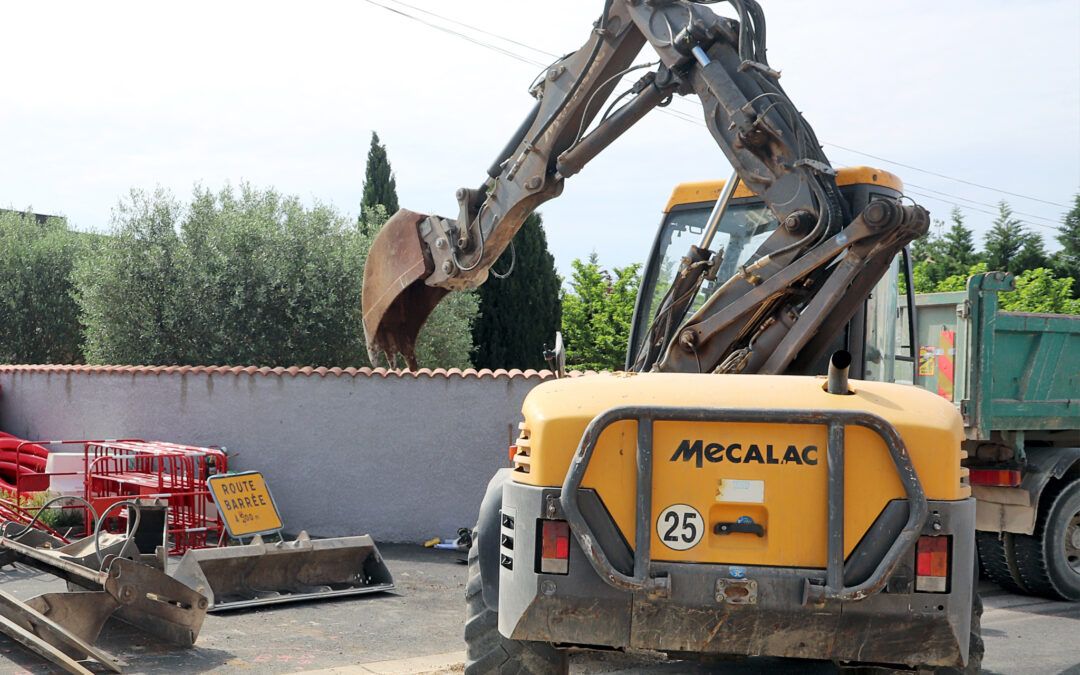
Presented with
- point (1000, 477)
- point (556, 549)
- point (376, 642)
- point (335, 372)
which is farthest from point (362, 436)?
point (556, 549)

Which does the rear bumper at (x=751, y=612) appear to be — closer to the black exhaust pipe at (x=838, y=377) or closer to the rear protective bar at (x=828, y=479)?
the rear protective bar at (x=828, y=479)

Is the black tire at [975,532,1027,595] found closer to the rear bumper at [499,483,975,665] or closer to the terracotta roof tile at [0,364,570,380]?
the terracotta roof tile at [0,364,570,380]

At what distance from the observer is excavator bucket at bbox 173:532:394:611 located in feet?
27.6

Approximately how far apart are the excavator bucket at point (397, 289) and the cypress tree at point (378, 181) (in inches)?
703

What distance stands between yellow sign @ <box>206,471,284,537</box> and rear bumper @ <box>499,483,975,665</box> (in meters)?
6.09

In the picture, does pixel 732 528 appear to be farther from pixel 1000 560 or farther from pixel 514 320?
pixel 514 320

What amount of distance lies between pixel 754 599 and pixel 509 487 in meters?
1.09

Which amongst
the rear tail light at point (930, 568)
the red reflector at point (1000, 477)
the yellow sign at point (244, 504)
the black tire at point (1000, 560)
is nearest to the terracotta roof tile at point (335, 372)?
the yellow sign at point (244, 504)

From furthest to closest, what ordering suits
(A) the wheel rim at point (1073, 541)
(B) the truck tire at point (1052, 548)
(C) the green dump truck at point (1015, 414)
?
(A) the wheel rim at point (1073, 541) < (B) the truck tire at point (1052, 548) < (C) the green dump truck at point (1015, 414)

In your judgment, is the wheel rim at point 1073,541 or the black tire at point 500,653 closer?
the black tire at point 500,653

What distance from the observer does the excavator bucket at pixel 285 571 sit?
841 cm

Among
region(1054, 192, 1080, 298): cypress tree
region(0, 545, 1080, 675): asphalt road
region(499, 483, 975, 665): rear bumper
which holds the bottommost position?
region(0, 545, 1080, 675): asphalt road

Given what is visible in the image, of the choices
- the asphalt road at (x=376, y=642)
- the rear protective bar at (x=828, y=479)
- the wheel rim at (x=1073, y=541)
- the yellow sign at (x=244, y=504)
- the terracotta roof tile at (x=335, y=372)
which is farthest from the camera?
the terracotta roof tile at (x=335, y=372)

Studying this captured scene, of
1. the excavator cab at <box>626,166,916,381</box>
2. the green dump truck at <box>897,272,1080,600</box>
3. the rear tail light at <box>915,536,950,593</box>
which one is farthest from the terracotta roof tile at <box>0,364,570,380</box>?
the rear tail light at <box>915,536,950,593</box>
